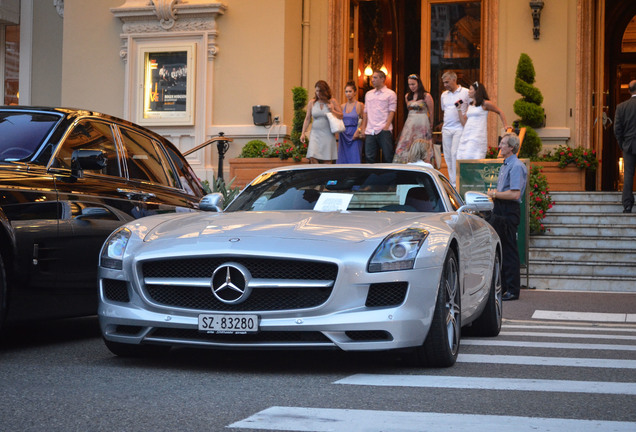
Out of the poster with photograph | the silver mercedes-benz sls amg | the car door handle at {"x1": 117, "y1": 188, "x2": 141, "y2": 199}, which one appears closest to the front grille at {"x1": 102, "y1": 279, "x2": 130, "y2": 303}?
the silver mercedes-benz sls amg

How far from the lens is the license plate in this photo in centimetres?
557

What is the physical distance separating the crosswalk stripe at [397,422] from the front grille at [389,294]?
3.79 ft

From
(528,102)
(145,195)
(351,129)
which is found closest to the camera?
(145,195)

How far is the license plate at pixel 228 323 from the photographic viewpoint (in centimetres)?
557

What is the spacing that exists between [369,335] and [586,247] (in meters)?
9.88

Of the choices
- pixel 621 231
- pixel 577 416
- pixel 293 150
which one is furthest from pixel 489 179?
pixel 577 416

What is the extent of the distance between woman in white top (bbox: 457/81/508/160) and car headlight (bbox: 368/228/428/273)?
9509 millimetres

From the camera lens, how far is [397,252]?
5.65m

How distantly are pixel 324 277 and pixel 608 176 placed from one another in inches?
675

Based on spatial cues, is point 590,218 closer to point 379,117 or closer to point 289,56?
point 379,117

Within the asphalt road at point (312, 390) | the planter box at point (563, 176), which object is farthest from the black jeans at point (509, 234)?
the planter box at point (563, 176)

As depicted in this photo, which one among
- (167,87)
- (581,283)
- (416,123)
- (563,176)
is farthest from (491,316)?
(167,87)

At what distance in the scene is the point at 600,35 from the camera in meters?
19.0

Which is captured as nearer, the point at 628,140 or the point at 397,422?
the point at 397,422
